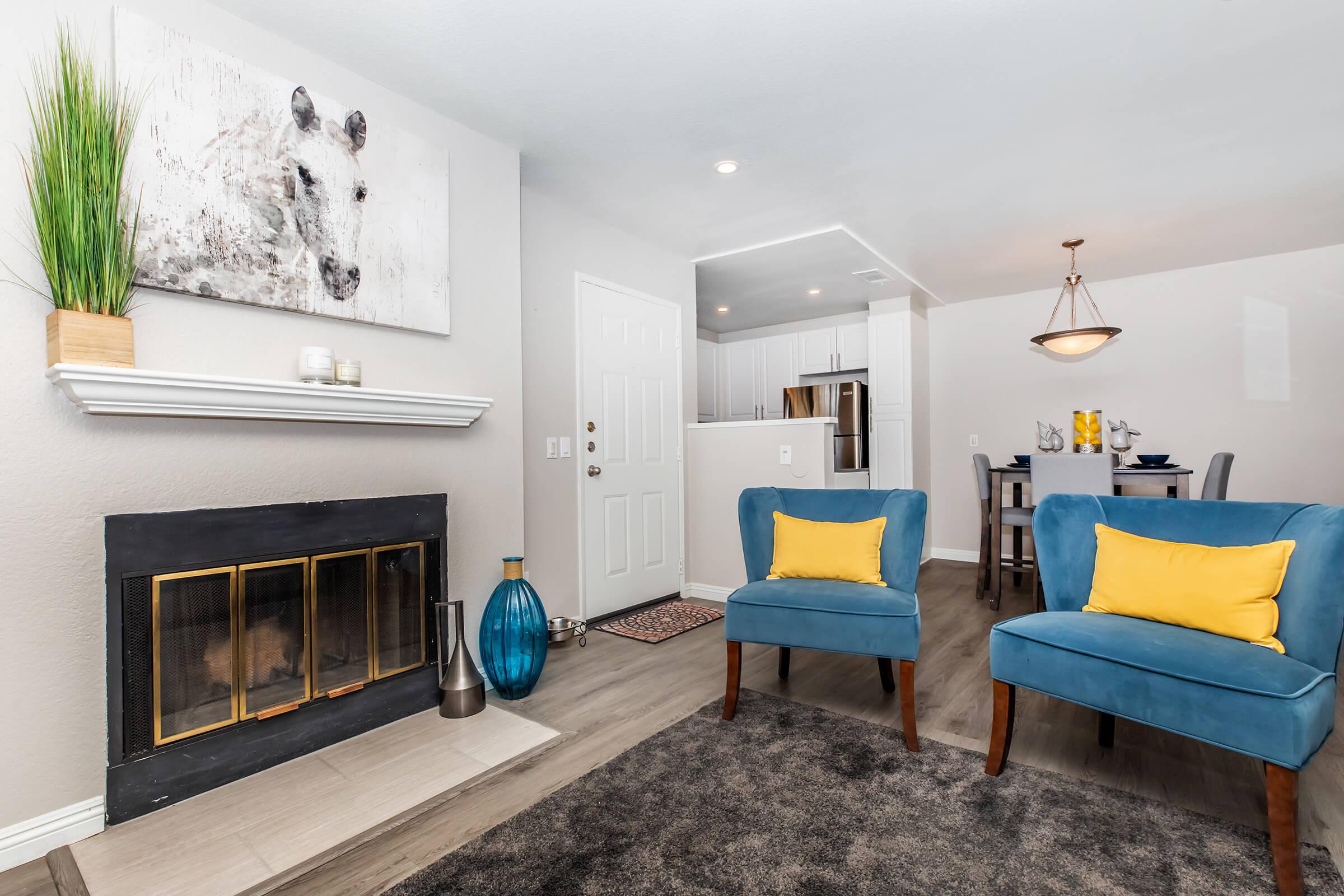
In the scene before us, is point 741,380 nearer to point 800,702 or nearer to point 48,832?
point 800,702

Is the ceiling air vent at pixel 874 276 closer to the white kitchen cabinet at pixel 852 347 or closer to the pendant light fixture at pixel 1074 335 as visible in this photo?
the white kitchen cabinet at pixel 852 347

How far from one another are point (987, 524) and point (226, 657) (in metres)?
4.48

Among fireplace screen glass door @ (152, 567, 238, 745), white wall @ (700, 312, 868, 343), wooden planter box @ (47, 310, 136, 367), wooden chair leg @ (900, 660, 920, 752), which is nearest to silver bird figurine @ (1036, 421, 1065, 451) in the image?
white wall @ (700, 312, 868, 343)

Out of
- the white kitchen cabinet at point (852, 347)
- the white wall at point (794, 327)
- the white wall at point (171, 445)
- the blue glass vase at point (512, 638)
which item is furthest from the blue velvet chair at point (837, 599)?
the white wall at point (794, 327)

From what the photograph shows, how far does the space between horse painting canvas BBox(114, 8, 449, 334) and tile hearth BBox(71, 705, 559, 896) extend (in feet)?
4.87

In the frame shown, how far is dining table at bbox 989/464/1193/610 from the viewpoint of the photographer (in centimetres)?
373

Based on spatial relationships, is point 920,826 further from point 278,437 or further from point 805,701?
point 278,437

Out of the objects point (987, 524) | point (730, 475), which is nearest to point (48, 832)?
point (730, 475)

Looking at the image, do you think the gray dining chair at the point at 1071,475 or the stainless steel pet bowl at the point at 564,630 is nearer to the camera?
the stainless steel pet bowl at the point at 564,630

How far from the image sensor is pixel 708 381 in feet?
21.6

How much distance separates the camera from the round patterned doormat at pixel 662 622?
3406 millimetres

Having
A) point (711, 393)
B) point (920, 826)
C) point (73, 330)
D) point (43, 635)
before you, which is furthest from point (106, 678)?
point (711, 393)

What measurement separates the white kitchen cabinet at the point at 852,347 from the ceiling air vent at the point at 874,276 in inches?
32.5

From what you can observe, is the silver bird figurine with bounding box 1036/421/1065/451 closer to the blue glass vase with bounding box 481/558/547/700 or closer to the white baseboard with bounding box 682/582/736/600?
the white baseboard with bounding box 682/582/736/600
